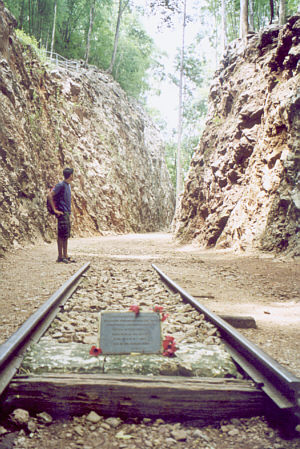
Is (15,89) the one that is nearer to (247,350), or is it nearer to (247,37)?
(247,37)

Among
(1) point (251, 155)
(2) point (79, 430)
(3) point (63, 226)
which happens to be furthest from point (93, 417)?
(1) point (251, 155)

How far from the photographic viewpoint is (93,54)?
95.0 feet

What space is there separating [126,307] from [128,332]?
1571 mm

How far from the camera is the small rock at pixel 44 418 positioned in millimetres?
1615

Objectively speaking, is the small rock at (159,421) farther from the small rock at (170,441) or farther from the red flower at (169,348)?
the red flower at (169,348)

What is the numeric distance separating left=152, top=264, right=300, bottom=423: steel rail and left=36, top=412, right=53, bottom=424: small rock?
3.51 feet

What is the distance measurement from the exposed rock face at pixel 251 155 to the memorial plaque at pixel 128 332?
217 inches

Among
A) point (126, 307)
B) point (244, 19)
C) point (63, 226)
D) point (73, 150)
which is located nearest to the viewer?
point (126, 307)

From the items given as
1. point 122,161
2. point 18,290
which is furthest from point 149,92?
point 18,290

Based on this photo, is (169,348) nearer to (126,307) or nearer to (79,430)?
(79,430)

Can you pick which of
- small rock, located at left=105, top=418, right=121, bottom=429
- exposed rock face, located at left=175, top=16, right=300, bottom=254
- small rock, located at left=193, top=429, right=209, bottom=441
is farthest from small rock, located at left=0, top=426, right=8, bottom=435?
exposed rock face, located at left=175, top=16, right=300, bottom=254

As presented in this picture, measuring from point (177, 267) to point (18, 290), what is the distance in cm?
357

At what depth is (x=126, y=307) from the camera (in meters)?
3.70

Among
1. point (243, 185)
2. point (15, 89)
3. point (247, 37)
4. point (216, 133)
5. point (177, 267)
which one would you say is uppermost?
point (247, 37)
